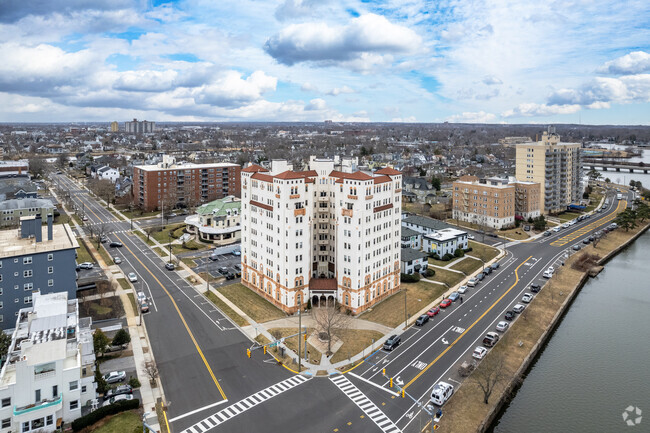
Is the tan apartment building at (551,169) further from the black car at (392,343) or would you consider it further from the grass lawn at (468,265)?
the black car at (392,343)

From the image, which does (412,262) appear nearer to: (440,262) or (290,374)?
(440,262)

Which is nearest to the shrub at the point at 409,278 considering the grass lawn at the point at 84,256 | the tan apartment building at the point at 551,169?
the grass lawn at the point at 84,256

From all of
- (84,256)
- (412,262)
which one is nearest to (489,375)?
(412,262)

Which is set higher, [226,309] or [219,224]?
[219,224]

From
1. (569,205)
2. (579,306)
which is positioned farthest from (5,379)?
(569,205)

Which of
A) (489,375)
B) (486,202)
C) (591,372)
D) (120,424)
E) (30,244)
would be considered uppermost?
(486,202)

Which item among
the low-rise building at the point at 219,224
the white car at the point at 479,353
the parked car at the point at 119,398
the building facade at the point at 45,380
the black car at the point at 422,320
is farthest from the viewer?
the low-rise building at the point at 219,224

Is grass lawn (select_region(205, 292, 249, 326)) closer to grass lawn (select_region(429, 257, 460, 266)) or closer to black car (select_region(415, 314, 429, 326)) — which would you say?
black car (select_region(415, 314, 429, 326))
